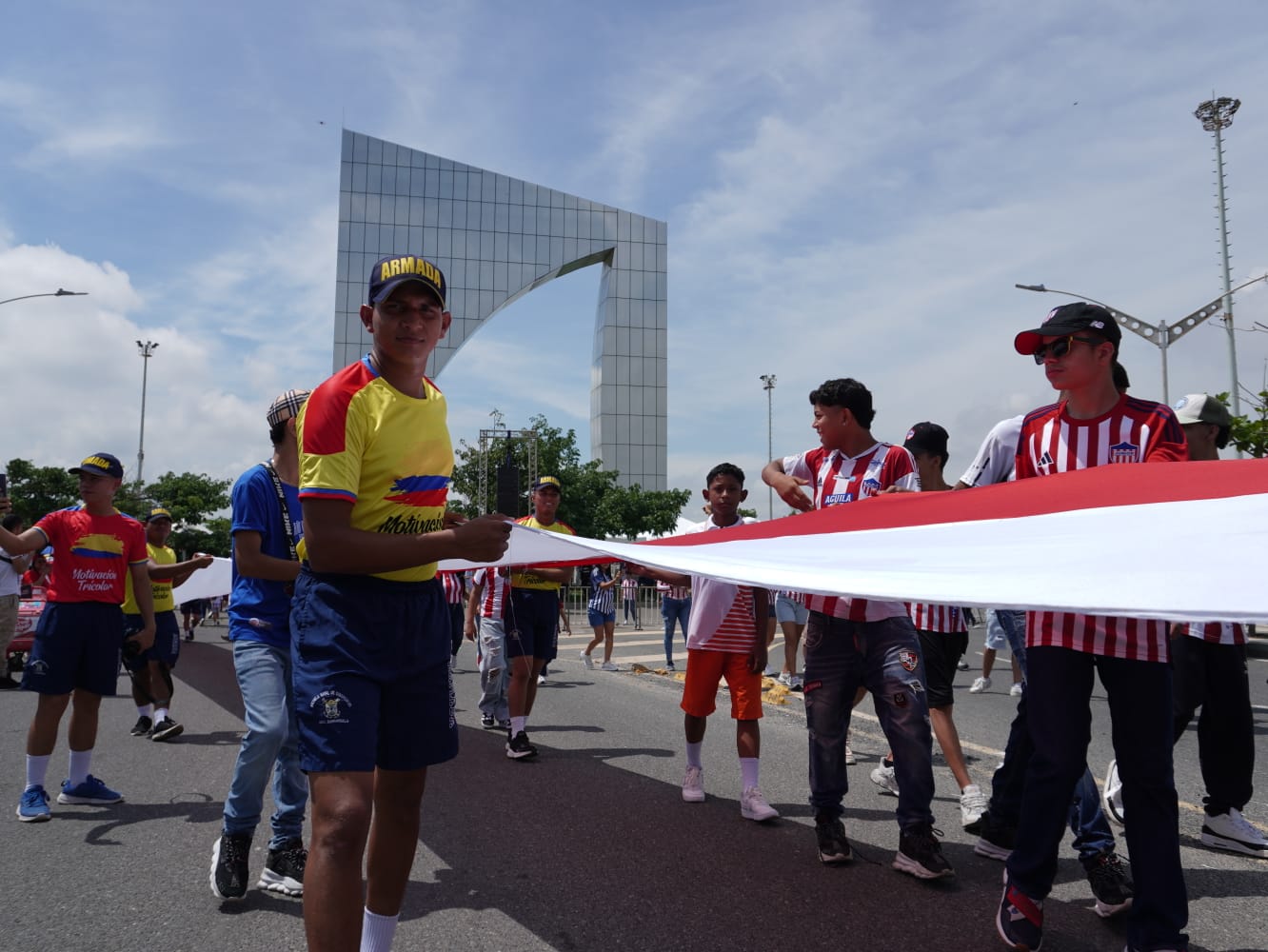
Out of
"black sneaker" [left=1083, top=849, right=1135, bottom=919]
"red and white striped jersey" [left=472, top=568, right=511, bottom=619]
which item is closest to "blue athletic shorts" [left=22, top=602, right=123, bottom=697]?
"red and white striped jersey" [left=472, top=568, right=511, bottom=619]

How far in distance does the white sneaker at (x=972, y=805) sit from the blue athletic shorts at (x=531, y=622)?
→ 130 inches

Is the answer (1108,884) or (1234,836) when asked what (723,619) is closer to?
(1108,884)

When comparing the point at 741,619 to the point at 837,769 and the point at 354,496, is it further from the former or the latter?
the point at 354,496

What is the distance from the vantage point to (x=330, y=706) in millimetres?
2441

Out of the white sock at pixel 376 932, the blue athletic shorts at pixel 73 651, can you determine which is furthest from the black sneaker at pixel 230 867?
the blue athletic shorts at pixel 73 651

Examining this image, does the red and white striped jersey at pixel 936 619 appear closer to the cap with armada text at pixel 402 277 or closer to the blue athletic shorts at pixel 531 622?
the blue athletic shorts at pixel 531 622

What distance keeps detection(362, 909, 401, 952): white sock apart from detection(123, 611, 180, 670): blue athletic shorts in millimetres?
5861

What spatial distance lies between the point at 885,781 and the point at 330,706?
4.20 meters

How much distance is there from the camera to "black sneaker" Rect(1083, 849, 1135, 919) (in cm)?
347

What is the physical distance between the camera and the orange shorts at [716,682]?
5090mm

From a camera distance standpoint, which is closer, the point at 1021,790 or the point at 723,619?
the point at 1021,790

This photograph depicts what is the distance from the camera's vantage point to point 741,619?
5.27 metres

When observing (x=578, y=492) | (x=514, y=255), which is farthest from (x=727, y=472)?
(x=514, y=255)

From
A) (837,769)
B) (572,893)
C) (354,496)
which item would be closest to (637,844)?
(572,893)
